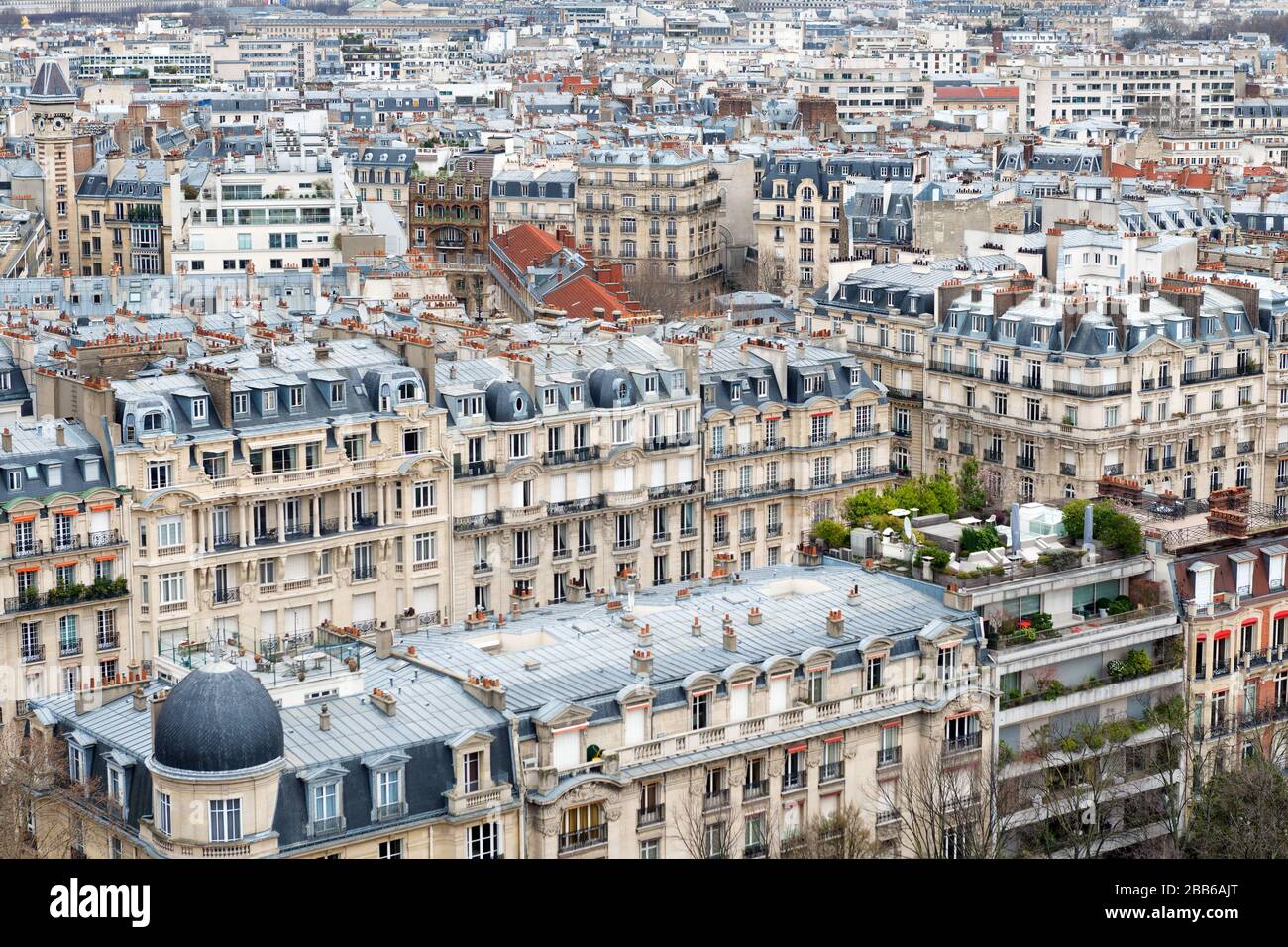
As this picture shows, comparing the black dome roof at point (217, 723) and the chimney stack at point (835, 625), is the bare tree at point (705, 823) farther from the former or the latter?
the black dome roof at point (217, 723)

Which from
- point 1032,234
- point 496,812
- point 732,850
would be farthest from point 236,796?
point 1032,234

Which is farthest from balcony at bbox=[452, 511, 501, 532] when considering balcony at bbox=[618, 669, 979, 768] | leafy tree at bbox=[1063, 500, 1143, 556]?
balcony at bbox=[618, 669, 979, 768]

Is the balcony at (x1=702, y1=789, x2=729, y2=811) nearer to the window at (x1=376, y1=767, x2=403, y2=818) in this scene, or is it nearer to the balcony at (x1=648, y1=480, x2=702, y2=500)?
the window at (x1=376, y1=767, x2=403, y2=818)

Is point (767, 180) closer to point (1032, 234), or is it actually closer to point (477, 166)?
point (477, 166)

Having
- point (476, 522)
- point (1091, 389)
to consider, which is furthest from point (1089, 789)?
point (1091, 389)

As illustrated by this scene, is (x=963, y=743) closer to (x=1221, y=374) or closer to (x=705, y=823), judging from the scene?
(x=705, y=823)
